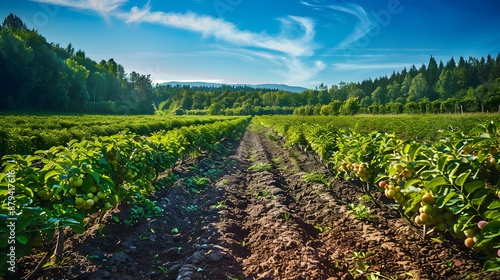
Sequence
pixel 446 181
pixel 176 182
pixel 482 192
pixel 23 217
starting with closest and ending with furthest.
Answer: pixel 23 217
pixel 482 192
pixel 446 181
pixel 176 182

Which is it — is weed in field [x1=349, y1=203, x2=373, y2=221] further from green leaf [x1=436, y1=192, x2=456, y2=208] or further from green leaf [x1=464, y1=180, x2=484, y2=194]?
green leaf [x1=464, y1=180, x2=484, y2=194]

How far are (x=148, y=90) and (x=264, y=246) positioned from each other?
107457mm

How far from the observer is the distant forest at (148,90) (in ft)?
148

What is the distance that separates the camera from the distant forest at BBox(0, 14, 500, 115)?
1777 inches

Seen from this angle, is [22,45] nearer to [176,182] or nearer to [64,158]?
[176,182]

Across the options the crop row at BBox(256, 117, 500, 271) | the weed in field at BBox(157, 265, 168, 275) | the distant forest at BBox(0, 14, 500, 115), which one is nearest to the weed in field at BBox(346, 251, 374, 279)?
the crop row at BBox(256, 117, 500, 271)

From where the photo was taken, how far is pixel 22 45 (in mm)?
44719

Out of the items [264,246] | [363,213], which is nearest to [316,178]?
[363,213]

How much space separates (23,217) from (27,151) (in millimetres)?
11826

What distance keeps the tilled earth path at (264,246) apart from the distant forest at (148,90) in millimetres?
51022

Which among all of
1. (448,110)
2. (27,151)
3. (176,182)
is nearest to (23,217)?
(176,182)

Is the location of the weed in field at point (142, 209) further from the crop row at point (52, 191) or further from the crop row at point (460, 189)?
the crop row at point (460, 189)

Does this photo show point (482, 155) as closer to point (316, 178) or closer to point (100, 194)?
point (100, 194)

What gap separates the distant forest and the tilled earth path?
5102 centimetres
